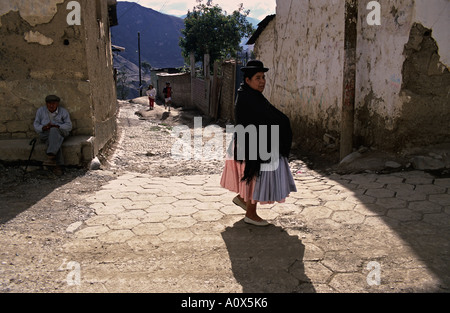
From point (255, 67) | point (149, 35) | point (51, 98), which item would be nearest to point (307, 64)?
point (255, 67)

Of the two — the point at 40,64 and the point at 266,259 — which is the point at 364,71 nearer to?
the point at 266,259

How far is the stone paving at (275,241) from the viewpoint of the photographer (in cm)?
Result: 229

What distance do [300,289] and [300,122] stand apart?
5.39 m

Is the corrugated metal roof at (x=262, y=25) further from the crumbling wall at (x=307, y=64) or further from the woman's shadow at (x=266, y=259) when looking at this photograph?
the woman's shadow at (x=266, y=259)

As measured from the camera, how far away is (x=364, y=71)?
5.31 meters

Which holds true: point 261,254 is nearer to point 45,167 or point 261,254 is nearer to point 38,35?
point 45,167

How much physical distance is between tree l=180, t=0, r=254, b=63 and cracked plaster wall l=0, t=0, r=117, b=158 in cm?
2541

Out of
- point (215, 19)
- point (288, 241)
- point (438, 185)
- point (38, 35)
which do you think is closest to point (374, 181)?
point (438, 185)

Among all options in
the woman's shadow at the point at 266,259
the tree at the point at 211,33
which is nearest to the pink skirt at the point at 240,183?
the woman's shadow at the point at 266,259

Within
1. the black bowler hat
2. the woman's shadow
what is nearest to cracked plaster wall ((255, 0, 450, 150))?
the black bowler hat

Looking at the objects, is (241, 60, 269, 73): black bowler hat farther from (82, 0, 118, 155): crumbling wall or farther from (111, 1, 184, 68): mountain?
(111, 1, 184, 68): mountain

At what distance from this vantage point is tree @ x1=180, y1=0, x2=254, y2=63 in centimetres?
2997
